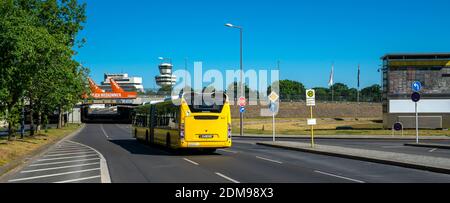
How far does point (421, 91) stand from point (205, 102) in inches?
1370

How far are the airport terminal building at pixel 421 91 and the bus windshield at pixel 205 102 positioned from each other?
1278 inches

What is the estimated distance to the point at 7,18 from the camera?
22938mm

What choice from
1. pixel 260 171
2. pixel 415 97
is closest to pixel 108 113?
pixel 415 97

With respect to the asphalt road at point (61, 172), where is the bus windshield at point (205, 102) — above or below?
above

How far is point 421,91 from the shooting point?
51594 mm

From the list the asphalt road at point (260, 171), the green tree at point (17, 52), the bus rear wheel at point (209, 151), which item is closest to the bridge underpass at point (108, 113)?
the green tree at point (17, 52)

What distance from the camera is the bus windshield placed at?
2275 centimetres

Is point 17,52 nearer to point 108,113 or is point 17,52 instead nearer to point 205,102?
point 205,102

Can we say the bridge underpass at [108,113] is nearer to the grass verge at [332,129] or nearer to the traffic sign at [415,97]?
the grass verge at [332,129]

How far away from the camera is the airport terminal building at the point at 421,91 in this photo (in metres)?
50.9

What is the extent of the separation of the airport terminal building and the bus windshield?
107 feet
